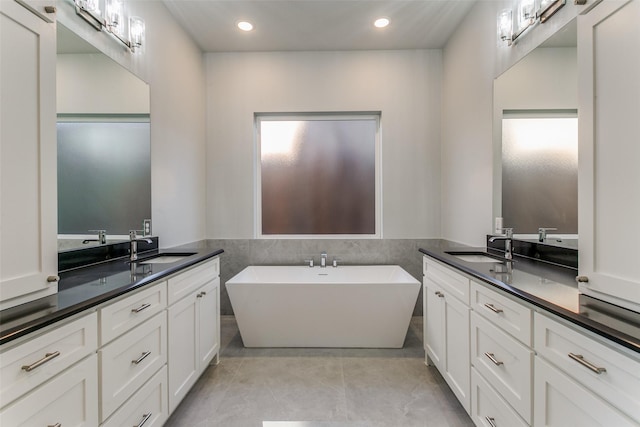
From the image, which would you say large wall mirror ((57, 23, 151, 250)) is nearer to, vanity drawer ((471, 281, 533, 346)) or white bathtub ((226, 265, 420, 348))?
white bathtub ((226, 265, 420, 348))

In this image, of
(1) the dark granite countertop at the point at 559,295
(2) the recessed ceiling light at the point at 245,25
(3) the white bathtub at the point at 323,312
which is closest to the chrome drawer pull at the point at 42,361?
(3) the white bathtub at the point at 323,312

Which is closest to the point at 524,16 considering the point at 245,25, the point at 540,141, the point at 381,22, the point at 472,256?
the point at 540,141

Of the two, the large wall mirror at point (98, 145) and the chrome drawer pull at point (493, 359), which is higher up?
the large wall mirror at point (98, 145)

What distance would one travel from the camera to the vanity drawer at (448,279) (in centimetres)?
163

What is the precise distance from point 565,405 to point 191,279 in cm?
193

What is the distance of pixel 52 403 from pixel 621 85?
219 centimetres

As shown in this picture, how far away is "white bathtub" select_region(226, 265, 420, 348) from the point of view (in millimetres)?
2373

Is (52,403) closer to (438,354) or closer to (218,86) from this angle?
(438,354)


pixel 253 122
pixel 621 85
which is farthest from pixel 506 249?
pixel 253 122

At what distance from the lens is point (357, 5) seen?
2.44 m

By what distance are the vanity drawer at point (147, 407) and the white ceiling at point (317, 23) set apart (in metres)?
2.85

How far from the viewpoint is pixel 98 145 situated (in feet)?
5.66

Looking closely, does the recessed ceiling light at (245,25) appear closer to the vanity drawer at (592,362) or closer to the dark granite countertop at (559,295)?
the dark granite countertop at (559,295)

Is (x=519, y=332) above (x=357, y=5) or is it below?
below
